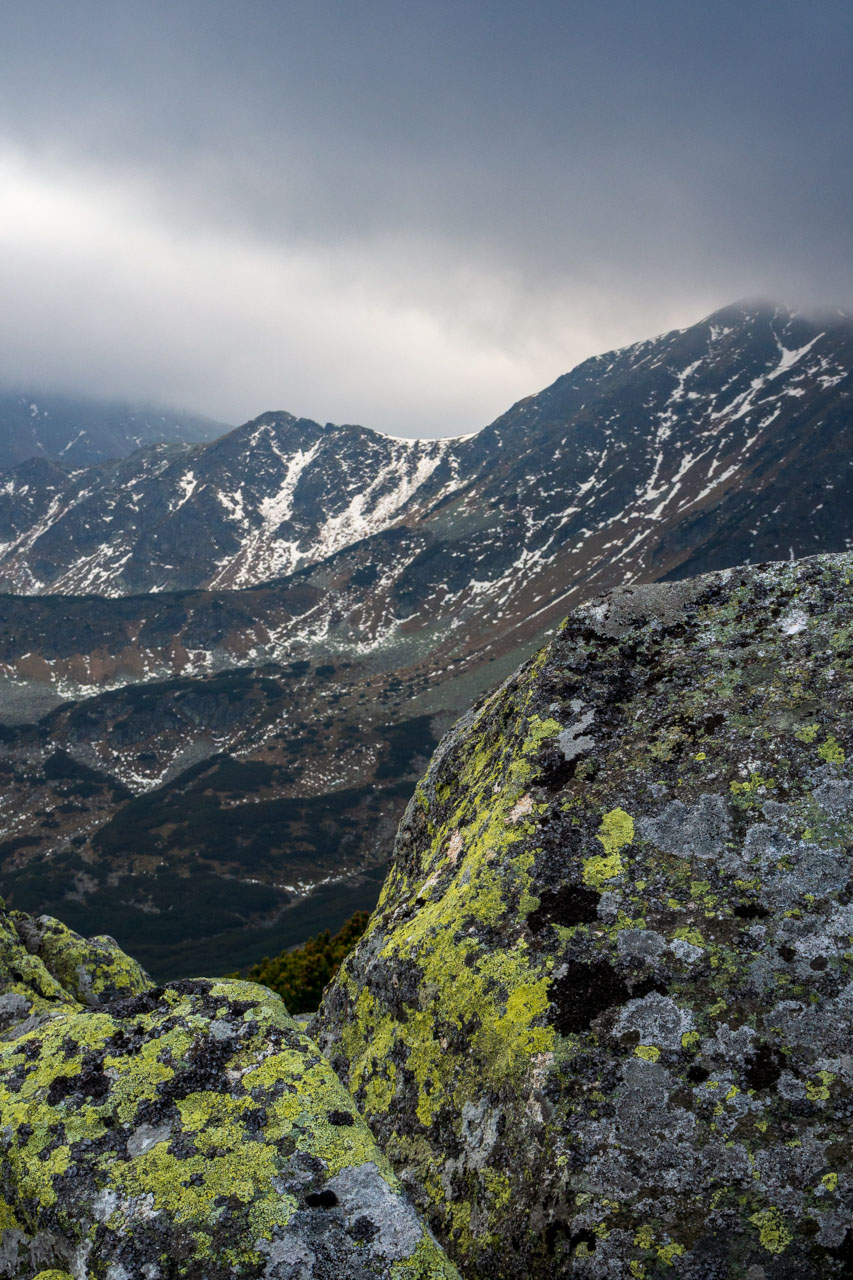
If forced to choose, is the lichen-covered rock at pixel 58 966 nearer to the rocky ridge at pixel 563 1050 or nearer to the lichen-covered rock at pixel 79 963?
the lichen-covered rock at pixel 79 963

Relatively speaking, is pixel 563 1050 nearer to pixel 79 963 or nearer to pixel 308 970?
pixel 79 963

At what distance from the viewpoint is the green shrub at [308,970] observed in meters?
42.4

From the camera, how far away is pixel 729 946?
7.24 m

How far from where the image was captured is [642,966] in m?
7.33

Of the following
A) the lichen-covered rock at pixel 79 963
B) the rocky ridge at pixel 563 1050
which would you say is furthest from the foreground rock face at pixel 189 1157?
the lichen-covered rock at pixel 79 963

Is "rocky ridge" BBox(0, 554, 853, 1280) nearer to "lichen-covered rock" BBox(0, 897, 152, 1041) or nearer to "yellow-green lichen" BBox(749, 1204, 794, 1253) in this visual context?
"yellow-green lichen" BBox(749, 1204, 794, 1253)

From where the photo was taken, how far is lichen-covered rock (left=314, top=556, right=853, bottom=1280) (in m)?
5.78

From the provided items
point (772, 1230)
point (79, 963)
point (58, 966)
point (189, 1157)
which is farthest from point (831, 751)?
point (58, 966)

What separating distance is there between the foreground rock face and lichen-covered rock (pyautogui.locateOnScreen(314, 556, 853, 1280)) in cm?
156

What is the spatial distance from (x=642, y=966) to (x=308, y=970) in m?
43.8

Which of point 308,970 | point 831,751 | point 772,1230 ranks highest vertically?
point 831,751

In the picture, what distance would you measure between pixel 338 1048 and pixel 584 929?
433 centimetres

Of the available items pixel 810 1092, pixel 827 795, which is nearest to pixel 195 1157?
pixel 810 1092

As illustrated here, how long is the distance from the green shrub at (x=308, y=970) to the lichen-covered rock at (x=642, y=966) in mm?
33196
